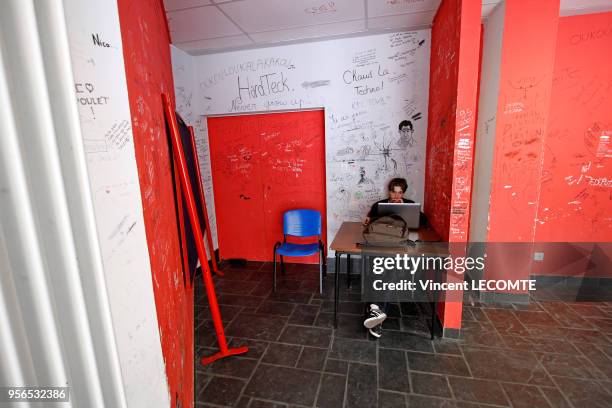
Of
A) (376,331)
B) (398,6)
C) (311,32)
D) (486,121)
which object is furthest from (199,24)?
(376,331)

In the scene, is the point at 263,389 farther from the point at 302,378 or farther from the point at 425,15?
the point at 425,15

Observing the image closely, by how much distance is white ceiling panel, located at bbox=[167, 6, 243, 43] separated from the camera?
266 cm

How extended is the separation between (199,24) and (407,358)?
11.8 feet

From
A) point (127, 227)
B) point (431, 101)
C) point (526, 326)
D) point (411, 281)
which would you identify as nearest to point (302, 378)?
point (411, 281)

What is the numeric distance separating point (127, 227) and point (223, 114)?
3.50m

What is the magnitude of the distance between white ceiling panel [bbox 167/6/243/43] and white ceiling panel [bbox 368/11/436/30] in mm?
1440

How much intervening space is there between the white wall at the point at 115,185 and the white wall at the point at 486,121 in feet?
10.2

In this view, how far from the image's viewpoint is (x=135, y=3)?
3.57 ft

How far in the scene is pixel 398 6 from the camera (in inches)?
104

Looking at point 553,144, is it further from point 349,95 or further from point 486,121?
point 349,95

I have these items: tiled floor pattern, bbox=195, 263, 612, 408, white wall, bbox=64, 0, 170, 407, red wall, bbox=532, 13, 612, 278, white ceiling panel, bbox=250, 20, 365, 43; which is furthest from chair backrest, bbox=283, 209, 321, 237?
white wall, bbox=64, 0, 170, 407

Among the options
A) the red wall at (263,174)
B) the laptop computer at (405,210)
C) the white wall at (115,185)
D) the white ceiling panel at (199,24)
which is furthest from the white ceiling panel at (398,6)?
the white wall at (115,185)

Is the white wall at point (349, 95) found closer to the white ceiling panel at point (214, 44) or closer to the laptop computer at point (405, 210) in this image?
the white ceiling panel at point (214, 44)

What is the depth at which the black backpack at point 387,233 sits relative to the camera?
238 centimetres
